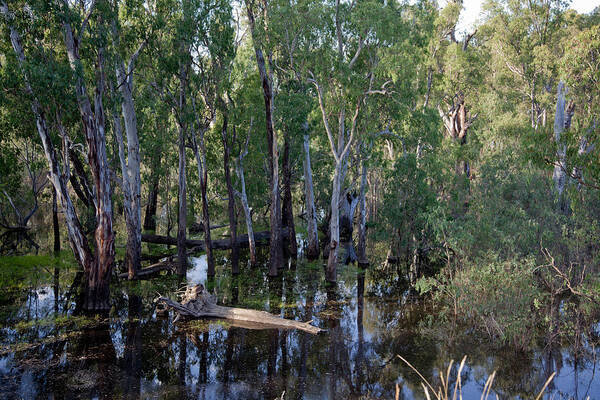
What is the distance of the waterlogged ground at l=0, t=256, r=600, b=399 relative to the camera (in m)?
10.1

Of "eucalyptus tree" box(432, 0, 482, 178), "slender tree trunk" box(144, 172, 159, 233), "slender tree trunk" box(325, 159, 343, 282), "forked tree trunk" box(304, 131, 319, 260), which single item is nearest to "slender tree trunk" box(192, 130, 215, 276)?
"slender tree trunk" box(325, 159, 343, 282)

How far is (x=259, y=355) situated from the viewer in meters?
12.1

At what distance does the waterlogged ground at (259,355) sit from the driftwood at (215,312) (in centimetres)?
41

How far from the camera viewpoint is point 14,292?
17.9 m

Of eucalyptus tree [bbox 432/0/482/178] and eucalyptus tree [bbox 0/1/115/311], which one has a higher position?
eucalyptus tree [bbox 432/0/482/178]

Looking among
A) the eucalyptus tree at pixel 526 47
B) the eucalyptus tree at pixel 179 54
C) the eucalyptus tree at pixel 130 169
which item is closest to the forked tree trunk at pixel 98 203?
the eucalyptus tree at pixel 179 54

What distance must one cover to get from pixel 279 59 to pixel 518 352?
1836cm

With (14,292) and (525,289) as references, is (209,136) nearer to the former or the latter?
(14,292)

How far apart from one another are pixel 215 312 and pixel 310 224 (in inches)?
499

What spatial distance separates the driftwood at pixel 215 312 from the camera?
1442cm

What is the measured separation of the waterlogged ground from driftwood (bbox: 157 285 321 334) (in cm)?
41

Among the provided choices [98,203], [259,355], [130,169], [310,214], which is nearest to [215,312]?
[259,355]

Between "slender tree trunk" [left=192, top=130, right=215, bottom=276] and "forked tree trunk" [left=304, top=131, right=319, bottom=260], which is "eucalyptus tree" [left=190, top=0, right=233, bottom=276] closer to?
"slender tree trunk" [left=192, top=130, right=215, bottom=276]

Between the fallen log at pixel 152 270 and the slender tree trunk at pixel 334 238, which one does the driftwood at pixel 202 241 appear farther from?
the slender tree trunk at pixel 334 238
